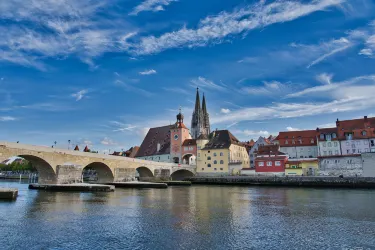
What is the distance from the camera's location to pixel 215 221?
14.4 meters

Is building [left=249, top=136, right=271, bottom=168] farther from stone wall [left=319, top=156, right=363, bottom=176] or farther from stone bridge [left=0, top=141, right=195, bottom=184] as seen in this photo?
stone bridge [left=0, top=141, right=195, bottom=184]

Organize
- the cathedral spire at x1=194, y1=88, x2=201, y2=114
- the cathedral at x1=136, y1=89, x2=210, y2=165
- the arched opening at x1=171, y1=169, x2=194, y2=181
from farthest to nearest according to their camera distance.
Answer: the cathedral spire at x1=194, y1=88, x2=201, y2=114 → the cathedral at x1=136, y1=89, x2=210, y2=165 → the arched opening at x1=171, y1=169, x2=194, y2=181

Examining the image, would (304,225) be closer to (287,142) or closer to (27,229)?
(27,229)

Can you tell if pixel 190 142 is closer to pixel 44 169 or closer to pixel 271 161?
pixel 271 161

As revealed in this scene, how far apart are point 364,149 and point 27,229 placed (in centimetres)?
5705

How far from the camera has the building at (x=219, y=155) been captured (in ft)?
199

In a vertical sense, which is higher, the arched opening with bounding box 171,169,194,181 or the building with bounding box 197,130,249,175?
the building with bounding box 197,130,249,175

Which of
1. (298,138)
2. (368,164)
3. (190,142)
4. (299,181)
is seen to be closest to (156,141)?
(190,142)

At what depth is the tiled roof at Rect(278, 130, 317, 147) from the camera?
58.4m

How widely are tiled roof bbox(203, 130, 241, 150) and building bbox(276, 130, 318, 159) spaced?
1094 centimetres

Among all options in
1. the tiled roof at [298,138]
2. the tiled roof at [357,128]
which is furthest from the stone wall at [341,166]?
the tiled roof at [298,138]

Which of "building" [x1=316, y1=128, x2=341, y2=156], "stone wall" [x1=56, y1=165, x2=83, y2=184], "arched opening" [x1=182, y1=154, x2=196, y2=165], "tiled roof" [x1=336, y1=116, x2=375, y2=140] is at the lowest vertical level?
"stone wall" [x1=56, y1=165, x2=83, y2=184]

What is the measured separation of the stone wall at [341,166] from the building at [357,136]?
4796 mm

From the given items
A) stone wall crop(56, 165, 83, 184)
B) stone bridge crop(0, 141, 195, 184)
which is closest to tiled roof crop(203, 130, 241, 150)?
stone bridge crop(0, 141, 195, 184)
